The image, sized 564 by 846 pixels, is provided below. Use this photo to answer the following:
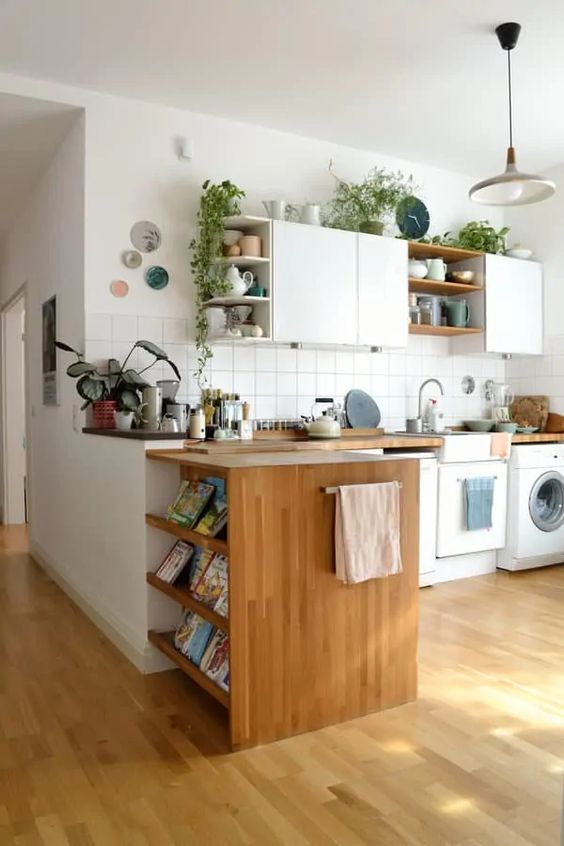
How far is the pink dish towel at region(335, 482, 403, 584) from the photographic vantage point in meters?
2.32

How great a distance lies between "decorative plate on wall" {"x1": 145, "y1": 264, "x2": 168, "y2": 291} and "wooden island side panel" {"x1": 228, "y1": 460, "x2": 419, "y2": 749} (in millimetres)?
1941

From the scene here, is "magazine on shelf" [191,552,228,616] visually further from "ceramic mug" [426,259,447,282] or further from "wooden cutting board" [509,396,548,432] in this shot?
"wooden cutting board" [509,396,548,432]

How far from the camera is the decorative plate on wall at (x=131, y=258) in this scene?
12.3ft

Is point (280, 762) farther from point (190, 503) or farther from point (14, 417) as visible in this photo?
point (14, 417)

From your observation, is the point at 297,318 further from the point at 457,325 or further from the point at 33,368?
the point at 33,368

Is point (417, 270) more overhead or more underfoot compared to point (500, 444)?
more overhead

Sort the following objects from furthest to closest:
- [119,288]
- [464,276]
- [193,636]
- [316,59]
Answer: [464,276]
[119,288]
[316,59]
[193,636]

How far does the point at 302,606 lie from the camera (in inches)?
90.9

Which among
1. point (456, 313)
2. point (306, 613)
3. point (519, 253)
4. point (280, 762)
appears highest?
point (519, 253)

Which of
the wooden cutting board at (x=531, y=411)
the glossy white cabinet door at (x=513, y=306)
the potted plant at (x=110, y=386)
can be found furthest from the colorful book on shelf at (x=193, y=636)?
the wooden cutting board at (x=531, y=411)

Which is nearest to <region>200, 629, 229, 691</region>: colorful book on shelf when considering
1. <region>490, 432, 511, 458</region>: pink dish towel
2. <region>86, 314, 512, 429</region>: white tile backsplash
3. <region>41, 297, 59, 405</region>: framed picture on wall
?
<region>86, 314, 512, 429</region>: white tile backsplash

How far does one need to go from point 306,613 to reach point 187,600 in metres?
0.45

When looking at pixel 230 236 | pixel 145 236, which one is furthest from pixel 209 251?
pixel 145 236

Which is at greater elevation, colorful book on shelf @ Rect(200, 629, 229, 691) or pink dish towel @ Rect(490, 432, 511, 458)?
pink dish towel @ Rect(490, 432, 511, 458)
